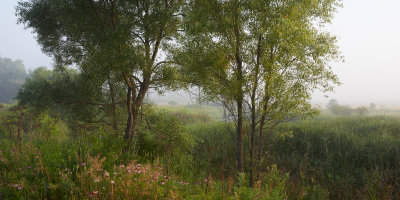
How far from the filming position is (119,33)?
8.00 meters

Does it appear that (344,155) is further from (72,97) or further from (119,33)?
(72,97)

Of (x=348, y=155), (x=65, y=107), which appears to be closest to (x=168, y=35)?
(x=65, y=107)

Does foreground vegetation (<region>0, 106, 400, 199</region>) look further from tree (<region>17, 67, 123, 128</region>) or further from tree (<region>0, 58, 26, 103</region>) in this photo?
tree (<region>0, 58, 26, 103</region>)

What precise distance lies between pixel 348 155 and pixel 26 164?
39.5ft

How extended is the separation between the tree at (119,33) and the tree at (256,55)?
4.66 ft

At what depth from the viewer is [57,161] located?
494 centimetres

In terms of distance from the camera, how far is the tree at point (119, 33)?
26.7ft

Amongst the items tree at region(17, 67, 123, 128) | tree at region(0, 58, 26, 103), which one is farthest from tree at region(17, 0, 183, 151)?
tree at region(0, 58, 26, 103)

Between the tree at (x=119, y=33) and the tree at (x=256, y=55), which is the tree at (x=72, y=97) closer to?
the tree at (x=119, y=33)

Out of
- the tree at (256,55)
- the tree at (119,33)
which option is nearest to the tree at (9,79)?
the tree at (119,33)

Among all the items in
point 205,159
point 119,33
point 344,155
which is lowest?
point 205,159

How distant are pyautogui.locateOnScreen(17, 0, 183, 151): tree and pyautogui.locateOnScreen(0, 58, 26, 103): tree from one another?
5966 centimetres

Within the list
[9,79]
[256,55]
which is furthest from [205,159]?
[9,79]

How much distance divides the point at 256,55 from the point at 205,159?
6219 mm
